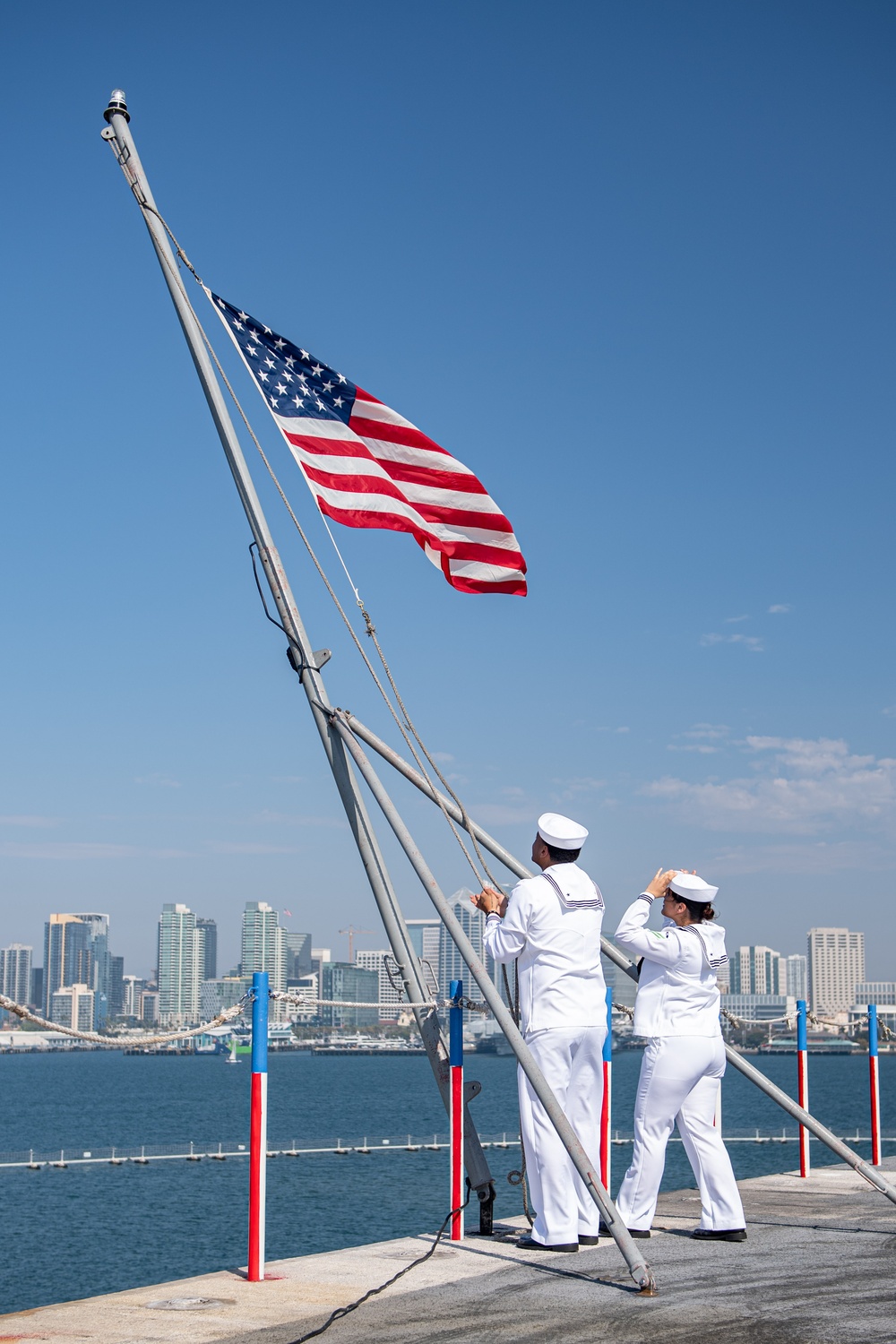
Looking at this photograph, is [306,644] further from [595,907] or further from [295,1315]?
[295,1315]

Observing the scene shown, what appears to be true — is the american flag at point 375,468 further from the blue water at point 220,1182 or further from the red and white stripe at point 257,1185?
the blue water at point 220,1182

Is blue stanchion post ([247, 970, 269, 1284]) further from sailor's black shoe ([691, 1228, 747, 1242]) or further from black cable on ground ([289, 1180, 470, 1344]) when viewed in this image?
sailor's black shoe ([691, 1228, 747, 1242])

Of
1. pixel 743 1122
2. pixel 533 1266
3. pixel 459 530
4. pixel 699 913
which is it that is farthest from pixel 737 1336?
pixel 743 1122

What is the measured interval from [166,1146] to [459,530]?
231 feet

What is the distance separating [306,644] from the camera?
785 cm

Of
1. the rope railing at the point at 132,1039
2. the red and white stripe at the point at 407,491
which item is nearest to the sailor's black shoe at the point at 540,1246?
the rope railing at the point at 132,1039

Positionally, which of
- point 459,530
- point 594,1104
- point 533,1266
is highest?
point 459,530

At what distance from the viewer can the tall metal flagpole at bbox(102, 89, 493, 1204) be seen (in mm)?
7699

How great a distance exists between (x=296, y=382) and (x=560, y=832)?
325 centimetres

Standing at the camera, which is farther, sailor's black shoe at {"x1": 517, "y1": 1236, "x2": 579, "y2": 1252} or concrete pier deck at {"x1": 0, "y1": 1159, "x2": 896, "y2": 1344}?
sailor's black shoe at {"x1": 517, "y1": 1236, "x2": 579, "y2": 1252}

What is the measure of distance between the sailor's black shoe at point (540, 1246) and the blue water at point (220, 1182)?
16.6 metres

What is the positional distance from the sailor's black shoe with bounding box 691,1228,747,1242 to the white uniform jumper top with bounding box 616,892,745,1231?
2 cm

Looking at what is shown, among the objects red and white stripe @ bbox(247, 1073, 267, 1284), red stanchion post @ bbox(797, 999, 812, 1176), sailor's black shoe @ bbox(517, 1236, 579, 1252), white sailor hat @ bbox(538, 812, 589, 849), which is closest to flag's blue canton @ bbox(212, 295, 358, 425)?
white sailor hat @ bbox(538, 812, 589, 849)

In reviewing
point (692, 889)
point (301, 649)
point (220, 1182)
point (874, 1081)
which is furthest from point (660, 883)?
point (220, 1182)
